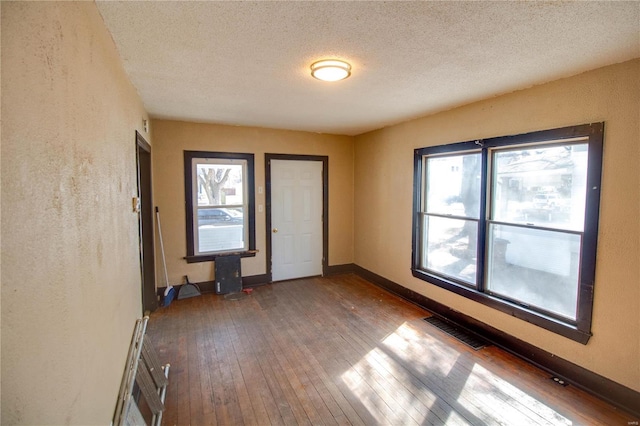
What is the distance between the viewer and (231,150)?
185 inches

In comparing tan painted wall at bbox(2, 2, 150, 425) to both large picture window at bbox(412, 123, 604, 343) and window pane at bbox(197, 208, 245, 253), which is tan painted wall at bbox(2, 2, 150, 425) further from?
large picture window at bbox(412, 123, 604, 343)

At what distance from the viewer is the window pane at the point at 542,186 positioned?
255cm

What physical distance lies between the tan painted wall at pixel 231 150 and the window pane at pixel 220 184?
0.83 ft

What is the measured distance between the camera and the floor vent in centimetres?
317

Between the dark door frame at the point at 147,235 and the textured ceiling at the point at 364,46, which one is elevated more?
the textured ceiling at the point at 364,46

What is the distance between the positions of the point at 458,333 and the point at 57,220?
11.9 feet

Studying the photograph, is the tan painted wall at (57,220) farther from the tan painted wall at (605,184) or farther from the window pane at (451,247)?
the window pane at (451,247)

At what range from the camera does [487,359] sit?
9.50 feet

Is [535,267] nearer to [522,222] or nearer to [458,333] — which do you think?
[522,222]

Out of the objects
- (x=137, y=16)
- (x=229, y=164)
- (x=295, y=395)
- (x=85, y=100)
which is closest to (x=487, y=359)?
(x=295, y=395)

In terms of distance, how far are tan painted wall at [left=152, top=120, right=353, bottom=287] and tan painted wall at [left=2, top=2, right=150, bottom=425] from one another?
8.71ft

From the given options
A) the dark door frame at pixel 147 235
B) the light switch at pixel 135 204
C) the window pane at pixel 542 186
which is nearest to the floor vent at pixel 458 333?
the window pane at pixel 542 186

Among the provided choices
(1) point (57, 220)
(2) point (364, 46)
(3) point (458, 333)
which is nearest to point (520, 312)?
(3) point (458, 333)

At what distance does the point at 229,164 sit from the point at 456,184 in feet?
10.6
